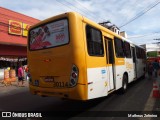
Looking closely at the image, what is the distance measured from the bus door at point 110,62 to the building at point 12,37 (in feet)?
55.6

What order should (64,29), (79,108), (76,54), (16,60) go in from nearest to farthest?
(76,54) < (64,29) < (79,108) < (16,60)

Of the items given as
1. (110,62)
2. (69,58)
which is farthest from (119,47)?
(69,58)

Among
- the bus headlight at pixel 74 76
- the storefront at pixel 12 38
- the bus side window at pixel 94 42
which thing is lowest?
the bus headlight at pixel 74 76

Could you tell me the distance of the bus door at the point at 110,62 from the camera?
8.40m

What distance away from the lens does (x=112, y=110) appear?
7.64m

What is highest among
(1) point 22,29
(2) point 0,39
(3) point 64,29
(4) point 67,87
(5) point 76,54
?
(1) point 22,29

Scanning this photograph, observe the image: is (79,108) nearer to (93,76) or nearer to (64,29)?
(93,76)

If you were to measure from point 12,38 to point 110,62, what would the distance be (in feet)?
62.1

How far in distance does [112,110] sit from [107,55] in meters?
2.11

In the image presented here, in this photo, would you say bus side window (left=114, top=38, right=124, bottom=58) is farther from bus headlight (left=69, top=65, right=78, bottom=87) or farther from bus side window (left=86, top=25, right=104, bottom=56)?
bus headlight (left=69, top=65, right=78, bottom=87)

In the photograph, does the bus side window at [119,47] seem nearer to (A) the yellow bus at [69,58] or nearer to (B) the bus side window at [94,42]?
(A) the yellow bus at [69,58]

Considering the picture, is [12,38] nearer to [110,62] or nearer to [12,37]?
[12,37]

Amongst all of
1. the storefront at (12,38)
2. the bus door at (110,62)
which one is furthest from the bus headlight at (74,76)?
the storefront at (12,38)

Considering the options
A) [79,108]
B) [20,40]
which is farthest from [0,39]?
[79,108]
